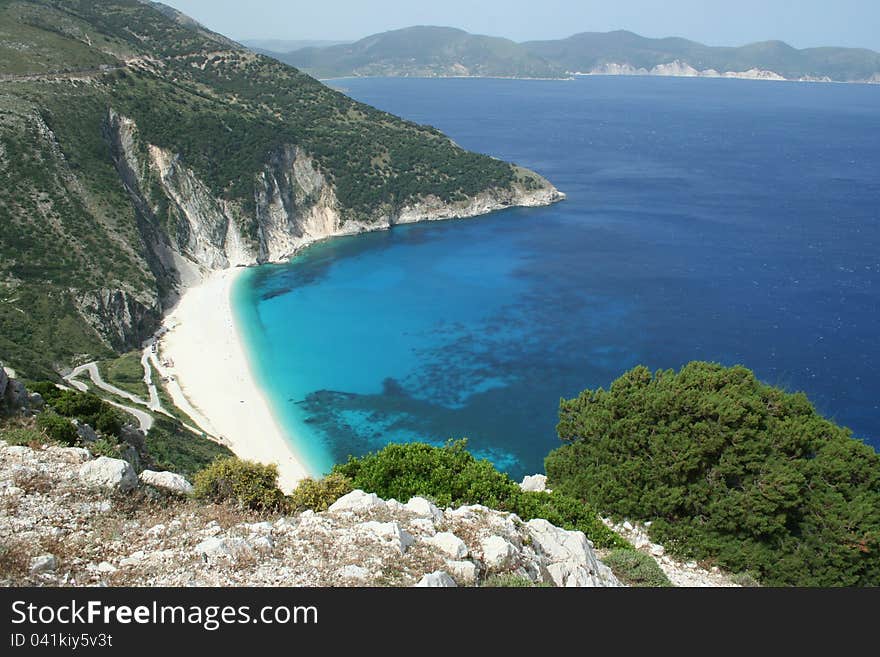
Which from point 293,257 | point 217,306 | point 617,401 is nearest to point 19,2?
point 293,257

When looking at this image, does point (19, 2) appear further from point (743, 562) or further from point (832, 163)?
point (832, 163)

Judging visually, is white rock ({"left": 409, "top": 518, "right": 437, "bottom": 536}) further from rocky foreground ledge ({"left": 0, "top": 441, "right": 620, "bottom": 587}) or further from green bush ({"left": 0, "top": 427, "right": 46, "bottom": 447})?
green bush ({"left": 0, "top": 427, "right": 46, "bottom": 447})

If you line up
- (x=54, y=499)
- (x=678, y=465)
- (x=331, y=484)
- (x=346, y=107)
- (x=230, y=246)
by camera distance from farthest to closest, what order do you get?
(x=346, y=107), (x=230, y=246), (x=678, y=465), (x=331, y=484), (x=54, y=499)

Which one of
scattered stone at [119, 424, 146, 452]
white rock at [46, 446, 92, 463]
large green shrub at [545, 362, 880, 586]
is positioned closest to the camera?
white rock at [46, 446, 92, 463]

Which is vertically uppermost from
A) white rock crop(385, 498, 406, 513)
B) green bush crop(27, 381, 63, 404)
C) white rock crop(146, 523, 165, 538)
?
white rock crop(146, 523, 165, 538)

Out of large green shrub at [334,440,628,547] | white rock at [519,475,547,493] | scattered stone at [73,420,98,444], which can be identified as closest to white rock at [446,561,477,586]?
large green shrub at [334,440,628,547]

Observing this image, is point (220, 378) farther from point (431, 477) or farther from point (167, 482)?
point (167, 482)
